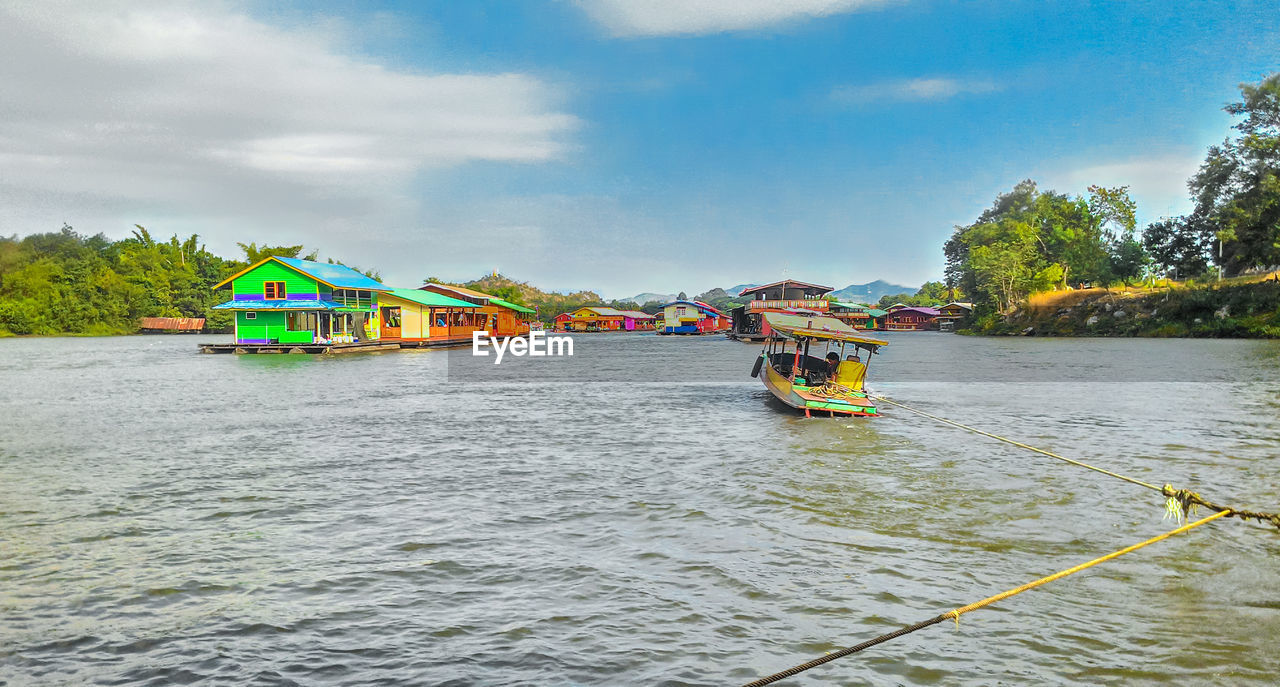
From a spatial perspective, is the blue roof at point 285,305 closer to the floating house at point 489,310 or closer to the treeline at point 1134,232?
the floating house at point 489,310

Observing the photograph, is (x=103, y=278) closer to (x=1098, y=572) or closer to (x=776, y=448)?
(x=776, y=448)

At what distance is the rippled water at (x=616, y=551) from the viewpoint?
553 cm

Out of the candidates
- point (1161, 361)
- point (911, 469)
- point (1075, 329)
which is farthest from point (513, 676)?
point (1075, 329)

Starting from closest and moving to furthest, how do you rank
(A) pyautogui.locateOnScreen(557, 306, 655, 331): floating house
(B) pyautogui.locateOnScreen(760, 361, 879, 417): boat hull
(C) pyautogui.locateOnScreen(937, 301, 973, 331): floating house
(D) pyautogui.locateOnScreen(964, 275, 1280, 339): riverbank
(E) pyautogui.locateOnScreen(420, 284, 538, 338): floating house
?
1. (B) pyautogui.locateOnScreen(760, 361, 879, 417): boat hull
2. (D) pyautogui.locateOnScreen(964, 275, 1280, 339): riverbank
3. (E) pyautogui.locateOnScreen(420, 284, 538, 338): floating house
4. (C) pyautogui.locateOnScreen(937, 301, 973, 331): floating house
5. (A) pyautogui.locateOnScreen(557, 306, 655, 331): floating house

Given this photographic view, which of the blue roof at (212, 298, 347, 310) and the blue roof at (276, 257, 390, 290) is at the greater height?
the blue roof at (276, 257, 390, 290)

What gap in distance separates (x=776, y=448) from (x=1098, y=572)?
7445mm

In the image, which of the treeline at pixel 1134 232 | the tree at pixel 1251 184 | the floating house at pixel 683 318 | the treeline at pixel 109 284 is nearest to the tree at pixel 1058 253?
the treeline at pixel 1134 232

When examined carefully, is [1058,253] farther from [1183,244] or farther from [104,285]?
[104,285]

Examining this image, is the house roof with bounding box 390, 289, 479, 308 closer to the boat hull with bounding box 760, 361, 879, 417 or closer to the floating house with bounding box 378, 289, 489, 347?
the floating house with bounding box 378, 289, 489, 347

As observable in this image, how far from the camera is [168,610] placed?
20.9ft

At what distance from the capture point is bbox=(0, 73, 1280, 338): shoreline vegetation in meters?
57.0

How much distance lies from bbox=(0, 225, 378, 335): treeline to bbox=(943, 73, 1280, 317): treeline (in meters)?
84.5

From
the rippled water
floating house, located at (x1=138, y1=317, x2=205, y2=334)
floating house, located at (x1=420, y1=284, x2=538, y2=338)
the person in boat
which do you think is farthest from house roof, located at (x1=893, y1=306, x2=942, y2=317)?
the person in boat

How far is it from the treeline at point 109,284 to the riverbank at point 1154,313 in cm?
8388
